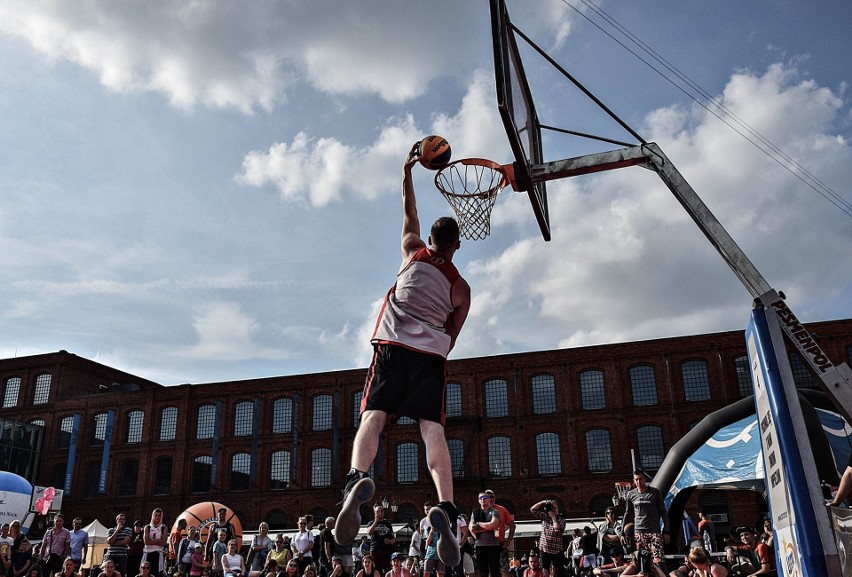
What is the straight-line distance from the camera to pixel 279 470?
46844 millimetres

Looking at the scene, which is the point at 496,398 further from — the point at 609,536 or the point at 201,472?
the point at 609,536

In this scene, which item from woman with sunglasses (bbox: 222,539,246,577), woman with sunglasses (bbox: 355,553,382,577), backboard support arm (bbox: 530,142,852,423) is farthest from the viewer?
woman with sunglasses (bbox: 222,539,246,577)

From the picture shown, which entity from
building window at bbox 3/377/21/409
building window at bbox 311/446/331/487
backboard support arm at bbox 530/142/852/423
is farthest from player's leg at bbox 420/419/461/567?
building window at bbox 3/377/21/409

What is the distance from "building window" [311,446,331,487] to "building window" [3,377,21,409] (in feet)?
78.8

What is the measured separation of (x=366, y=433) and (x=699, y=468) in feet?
43.2

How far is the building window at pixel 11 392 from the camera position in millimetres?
53031

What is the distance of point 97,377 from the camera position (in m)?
55.8

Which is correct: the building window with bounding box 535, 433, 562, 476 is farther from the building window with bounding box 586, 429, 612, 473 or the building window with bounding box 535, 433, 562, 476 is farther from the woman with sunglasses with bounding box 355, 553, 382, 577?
the woman with sunglasses with bounding box 355, 553, 382, 577

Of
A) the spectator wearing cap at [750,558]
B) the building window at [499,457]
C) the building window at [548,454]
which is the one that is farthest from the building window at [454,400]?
the spectator wearing cap at [750,558]

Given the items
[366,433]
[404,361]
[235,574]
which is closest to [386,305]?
[404,361]

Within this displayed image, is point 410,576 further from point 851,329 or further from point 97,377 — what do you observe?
point 97,377

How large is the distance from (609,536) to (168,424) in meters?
42.3

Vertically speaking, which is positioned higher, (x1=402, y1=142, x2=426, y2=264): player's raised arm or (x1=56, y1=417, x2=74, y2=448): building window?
(x1=56, y1=417, x2=74, y2=448): building window

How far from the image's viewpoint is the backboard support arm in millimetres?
6305
